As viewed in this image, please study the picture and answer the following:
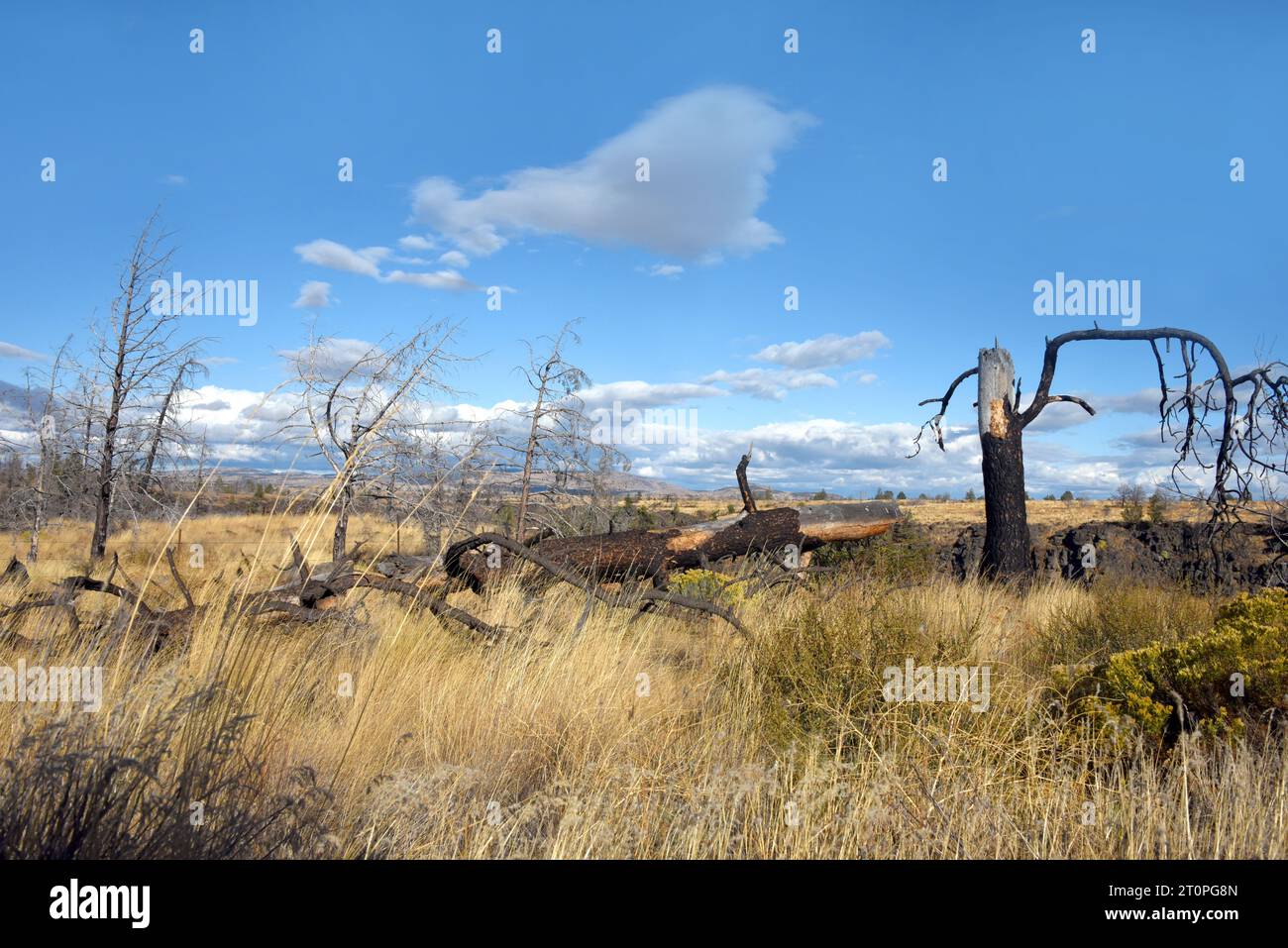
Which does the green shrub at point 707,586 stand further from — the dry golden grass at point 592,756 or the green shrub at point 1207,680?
→ the green shrub at point 1207,680

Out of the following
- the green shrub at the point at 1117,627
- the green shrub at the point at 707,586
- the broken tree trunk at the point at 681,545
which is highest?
the broken tree trunk at the point at 681,545

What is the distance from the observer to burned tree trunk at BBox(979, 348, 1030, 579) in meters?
11.5

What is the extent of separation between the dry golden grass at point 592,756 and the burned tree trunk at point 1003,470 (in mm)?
6631

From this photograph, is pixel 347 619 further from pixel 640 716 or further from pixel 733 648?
pixel 733 648

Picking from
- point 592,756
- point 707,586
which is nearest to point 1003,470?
point 707,586

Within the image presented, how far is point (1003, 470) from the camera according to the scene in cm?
1155

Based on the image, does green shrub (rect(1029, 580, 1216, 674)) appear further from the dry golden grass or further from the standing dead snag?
the standing dead snag

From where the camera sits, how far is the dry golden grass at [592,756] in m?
2.70

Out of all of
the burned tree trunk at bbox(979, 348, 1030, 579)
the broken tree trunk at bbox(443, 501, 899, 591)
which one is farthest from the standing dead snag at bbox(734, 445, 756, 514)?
the burned tree trunk at bbox(979, 348, 1030, 579)

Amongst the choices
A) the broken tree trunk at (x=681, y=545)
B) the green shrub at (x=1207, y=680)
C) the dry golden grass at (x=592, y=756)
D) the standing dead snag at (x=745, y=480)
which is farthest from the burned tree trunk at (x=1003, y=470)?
the green shrub at (x=1207, y=680)

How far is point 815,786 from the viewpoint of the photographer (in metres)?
3.33
